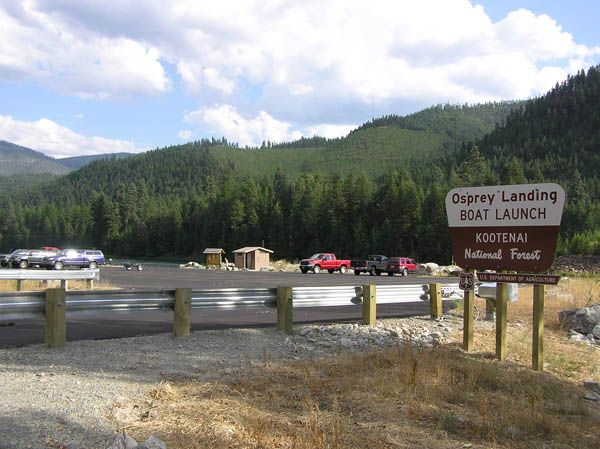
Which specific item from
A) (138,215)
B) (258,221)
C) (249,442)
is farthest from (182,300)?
(138,215)

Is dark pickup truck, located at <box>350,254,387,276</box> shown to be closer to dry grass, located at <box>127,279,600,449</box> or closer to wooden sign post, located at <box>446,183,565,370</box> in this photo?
wooden sign post, located at <box>446,183,565,370</box>

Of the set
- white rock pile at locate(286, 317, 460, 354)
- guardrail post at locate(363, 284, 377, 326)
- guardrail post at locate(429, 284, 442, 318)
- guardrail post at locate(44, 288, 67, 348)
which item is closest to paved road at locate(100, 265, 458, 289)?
guardrail post at locate(429, 284, 442, 318)

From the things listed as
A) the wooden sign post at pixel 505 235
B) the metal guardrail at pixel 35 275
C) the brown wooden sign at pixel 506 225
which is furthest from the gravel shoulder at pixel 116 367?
the metal guardrail at pixel 35 275

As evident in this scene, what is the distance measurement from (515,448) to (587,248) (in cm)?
7597

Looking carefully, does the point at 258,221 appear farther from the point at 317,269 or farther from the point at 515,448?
the point at 515,448

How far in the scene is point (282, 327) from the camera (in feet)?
35.0

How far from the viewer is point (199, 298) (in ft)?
33.1

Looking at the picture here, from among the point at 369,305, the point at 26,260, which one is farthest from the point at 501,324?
the point at 26,260

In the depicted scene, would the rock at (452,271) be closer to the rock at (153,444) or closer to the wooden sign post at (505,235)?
the wooden sign post at (505,235)

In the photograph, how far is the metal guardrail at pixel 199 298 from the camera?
8438mm

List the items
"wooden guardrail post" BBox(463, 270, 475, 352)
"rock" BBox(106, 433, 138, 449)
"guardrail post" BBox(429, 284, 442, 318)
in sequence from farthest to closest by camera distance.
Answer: "guardrail post" BBox(429, 284, 442, 318), "wooden guardrail post" BBox(463, 270, 475, 352), "rock" BBox(106, 433, 138, 449)

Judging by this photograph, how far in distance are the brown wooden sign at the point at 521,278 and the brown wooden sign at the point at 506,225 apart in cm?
22

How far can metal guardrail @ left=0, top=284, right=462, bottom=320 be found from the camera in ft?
27.7

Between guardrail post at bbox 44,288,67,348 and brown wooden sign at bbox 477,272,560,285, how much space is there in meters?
6.24
